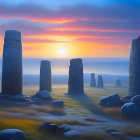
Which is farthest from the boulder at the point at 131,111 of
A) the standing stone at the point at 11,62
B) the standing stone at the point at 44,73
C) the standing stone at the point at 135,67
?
the standing stone at the point at 44,73

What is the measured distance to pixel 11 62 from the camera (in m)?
22.1

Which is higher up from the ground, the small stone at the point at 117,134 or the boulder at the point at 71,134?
the boulder at the point at 71,134

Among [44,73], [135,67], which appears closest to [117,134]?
[135,67]

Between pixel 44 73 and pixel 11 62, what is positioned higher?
pixel 11 62

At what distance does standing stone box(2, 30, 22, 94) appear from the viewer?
22.1m

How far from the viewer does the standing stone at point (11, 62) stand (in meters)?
22.1

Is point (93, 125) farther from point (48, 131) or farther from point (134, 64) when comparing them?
point (134, 64)

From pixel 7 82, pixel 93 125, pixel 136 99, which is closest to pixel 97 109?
pixel 136 99

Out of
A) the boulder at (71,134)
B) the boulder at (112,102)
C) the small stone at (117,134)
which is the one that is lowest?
the small stone at (117,134)

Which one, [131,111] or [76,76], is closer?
[131,111]

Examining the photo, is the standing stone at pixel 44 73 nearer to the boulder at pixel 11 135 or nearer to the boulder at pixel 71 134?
the boulder at pixel 71 134

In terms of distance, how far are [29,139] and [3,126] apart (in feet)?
6.02

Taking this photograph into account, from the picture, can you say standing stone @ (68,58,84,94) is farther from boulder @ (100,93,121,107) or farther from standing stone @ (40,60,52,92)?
boulder @ (100,93,121,107)

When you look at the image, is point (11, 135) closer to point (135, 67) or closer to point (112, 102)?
point (112, 102)
